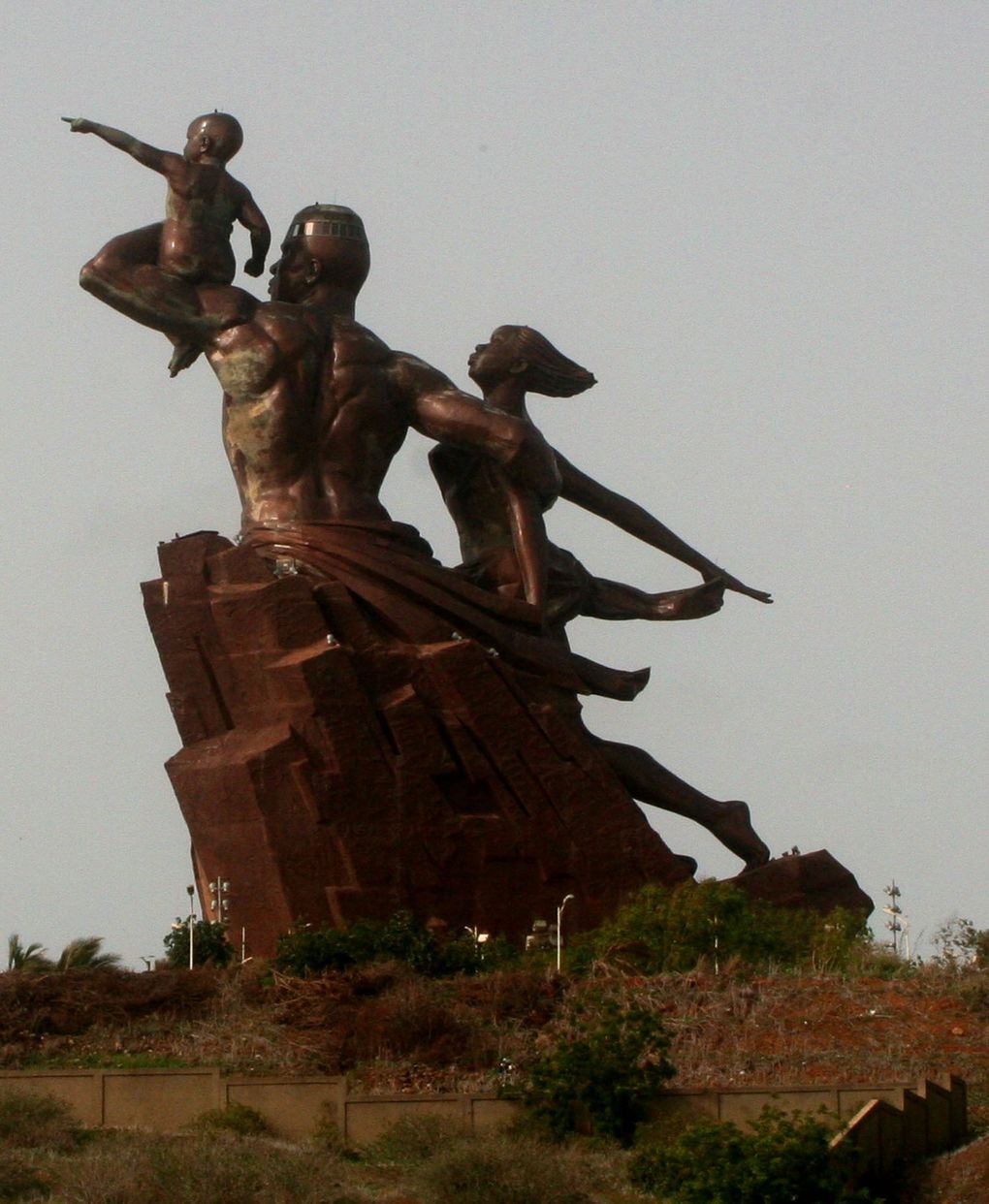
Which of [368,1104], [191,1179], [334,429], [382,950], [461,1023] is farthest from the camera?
[334,429]

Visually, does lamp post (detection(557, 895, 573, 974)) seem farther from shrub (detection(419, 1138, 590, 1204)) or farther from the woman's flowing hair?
shrub (detection(419, 1138, 590, 1204))

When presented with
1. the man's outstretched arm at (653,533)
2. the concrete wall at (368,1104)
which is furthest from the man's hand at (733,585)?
the concrete wall at (368,1104)

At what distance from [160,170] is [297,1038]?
9297 mm

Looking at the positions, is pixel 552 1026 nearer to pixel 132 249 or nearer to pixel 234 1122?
pixel 234 1122

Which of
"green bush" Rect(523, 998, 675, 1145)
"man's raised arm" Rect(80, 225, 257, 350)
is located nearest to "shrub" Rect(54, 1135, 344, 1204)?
"green bush" Rect(523, 998, 675, 1145)

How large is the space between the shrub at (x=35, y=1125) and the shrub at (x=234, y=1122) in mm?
920

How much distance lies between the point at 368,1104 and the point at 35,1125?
99.1 inches

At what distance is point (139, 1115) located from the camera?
2511 centimetres

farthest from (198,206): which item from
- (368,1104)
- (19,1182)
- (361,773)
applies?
(19,1182)

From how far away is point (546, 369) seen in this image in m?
32.8

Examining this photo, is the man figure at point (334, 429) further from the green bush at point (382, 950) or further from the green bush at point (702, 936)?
the green bush at point (382, 950)

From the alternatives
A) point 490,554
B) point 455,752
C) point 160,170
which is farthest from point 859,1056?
point 160,170

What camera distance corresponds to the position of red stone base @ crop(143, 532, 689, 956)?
96.5ft

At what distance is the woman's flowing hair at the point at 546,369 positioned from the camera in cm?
3269
